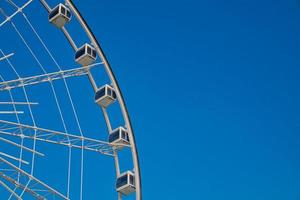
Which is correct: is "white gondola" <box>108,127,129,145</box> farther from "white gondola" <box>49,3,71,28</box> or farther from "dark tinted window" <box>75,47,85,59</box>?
"white gondola" <box>49,3,71,28</box>

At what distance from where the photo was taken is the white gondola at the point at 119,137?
67.4 ft

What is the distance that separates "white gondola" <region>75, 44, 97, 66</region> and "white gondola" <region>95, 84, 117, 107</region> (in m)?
1.24

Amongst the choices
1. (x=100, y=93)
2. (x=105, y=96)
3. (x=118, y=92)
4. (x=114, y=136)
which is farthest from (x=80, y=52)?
(x=114, y=136)

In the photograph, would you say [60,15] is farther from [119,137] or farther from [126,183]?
[126,183]

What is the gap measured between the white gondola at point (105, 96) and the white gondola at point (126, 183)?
129 inches

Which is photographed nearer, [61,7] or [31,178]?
[31,178]

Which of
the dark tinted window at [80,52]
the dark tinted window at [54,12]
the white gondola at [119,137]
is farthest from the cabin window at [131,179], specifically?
the dark tinted window at [54,12]

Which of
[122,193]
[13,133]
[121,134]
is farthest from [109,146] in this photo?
[13,133]

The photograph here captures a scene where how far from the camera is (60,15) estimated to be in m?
21.4

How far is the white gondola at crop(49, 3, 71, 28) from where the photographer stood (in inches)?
844

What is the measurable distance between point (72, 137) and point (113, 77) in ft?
11.0

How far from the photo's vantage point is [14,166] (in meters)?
16.2

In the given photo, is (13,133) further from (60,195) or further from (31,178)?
(60,195)

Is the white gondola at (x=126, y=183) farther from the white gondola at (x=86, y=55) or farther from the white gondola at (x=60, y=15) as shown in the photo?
the white gondola at (x=60, y=15)
